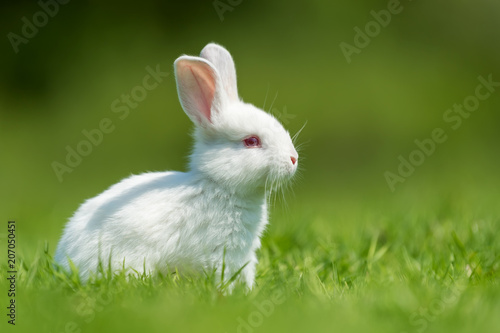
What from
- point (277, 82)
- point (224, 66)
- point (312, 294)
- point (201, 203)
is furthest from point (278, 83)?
point (312, 294)

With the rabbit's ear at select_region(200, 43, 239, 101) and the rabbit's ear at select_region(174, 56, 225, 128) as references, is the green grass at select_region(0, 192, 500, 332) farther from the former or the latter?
the rabbit's ear at select_region(200, 43, 239, 101)

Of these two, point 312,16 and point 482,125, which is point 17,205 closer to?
point 312,16

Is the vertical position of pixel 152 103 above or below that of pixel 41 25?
below

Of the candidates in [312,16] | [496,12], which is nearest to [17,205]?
[312,16]

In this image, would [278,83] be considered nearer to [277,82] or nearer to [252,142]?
[277,82]

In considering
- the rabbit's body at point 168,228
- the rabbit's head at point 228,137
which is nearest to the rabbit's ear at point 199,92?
the rabbit's head at point 228,137

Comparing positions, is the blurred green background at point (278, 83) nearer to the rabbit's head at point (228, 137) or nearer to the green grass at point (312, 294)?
the green grass at point (312, 294)
